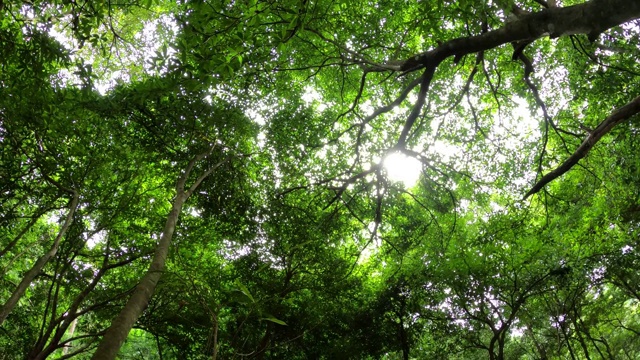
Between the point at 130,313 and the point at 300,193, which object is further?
the point at 300,193

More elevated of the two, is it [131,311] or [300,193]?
[300,193]

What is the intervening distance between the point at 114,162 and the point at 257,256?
4.02m

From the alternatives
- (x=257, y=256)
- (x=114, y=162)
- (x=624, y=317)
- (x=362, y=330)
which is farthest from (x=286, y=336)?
(x=624, y=317)

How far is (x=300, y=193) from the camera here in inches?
357

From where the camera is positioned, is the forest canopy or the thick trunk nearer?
the thick trunk

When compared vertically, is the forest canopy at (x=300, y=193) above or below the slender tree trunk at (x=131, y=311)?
above

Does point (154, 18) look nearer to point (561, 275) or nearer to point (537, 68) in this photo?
point (537, 68)

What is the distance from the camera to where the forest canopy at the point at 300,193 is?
18.0 feet

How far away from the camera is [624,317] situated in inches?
637

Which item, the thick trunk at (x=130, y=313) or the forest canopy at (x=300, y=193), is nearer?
the thick trunk at (x=130, y=313)

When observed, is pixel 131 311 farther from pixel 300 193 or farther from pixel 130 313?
pixel 300 193

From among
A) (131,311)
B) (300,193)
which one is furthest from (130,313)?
(300,193)

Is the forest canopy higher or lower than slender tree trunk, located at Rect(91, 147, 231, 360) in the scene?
higher

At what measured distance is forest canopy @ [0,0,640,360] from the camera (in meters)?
5.50
